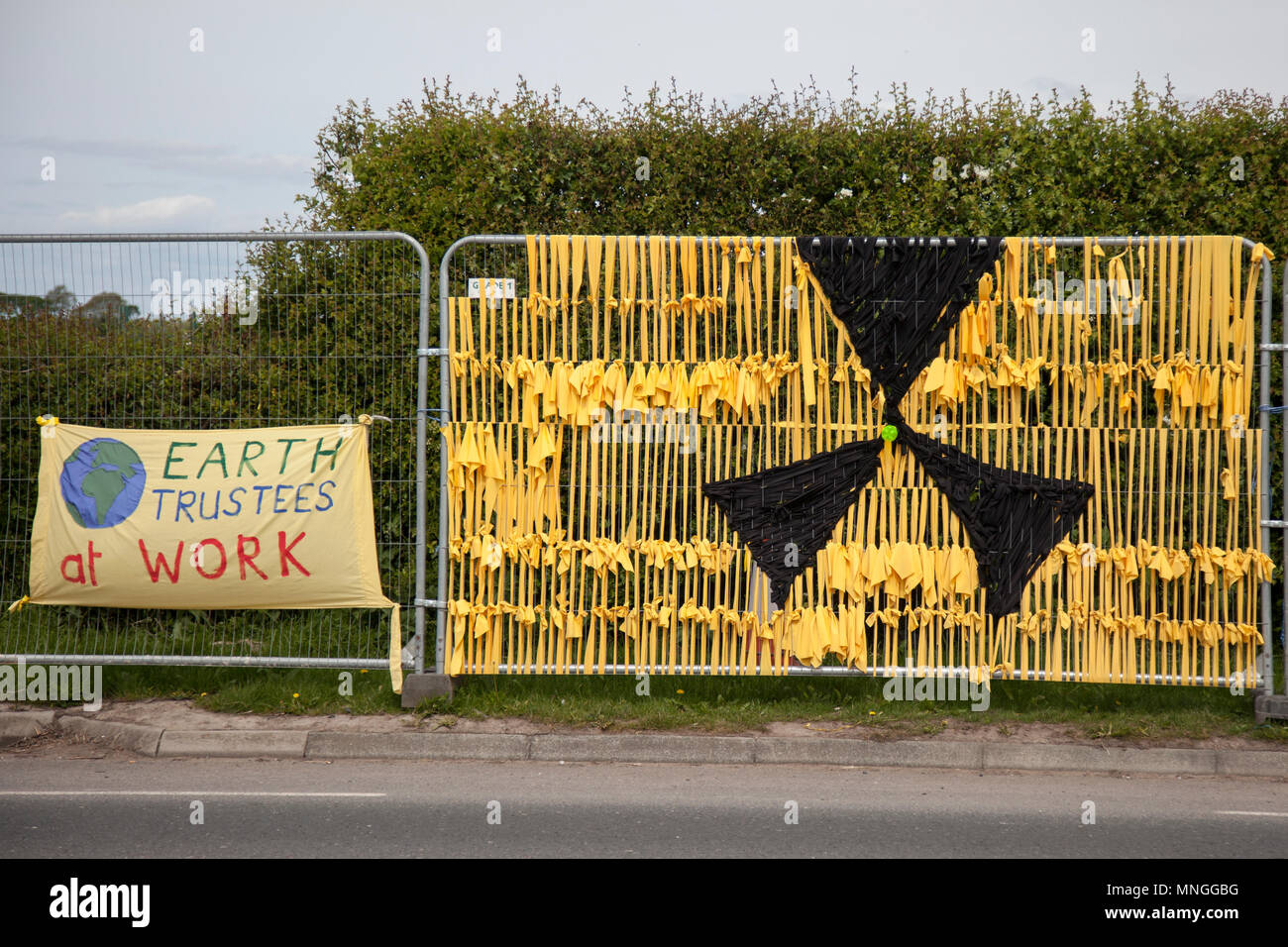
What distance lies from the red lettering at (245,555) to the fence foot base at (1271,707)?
21.0ft

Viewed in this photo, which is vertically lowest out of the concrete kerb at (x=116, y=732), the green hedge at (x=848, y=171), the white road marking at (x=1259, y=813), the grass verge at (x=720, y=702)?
the white road marking at (x=1259, y=813)

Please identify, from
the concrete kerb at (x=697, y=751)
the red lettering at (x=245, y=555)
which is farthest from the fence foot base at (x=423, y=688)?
the red lettering at (x=245, y=555)

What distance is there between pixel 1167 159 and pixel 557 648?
6.25 meters

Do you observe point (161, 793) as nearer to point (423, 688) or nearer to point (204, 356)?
point (423, 688)

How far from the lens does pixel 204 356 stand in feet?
24.6

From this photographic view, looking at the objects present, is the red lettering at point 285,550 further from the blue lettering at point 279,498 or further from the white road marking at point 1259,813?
the white road marking at point 1259,813

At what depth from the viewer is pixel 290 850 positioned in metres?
4.91

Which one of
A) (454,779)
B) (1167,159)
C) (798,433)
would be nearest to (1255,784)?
(798,433)

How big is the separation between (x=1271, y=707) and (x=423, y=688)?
538cm

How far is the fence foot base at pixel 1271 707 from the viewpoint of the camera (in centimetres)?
682

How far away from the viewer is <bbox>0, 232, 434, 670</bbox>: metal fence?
740 centimetres

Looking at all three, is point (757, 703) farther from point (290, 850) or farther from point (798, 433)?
point (290, 850)

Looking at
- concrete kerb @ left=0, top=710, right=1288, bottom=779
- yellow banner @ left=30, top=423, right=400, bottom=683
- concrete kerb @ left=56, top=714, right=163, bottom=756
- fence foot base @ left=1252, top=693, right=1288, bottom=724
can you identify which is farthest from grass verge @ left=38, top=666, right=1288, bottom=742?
yellow banner @ left=30, top=423, right=400, bottom=683

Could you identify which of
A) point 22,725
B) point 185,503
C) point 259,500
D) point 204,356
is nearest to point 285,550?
point 259,500
